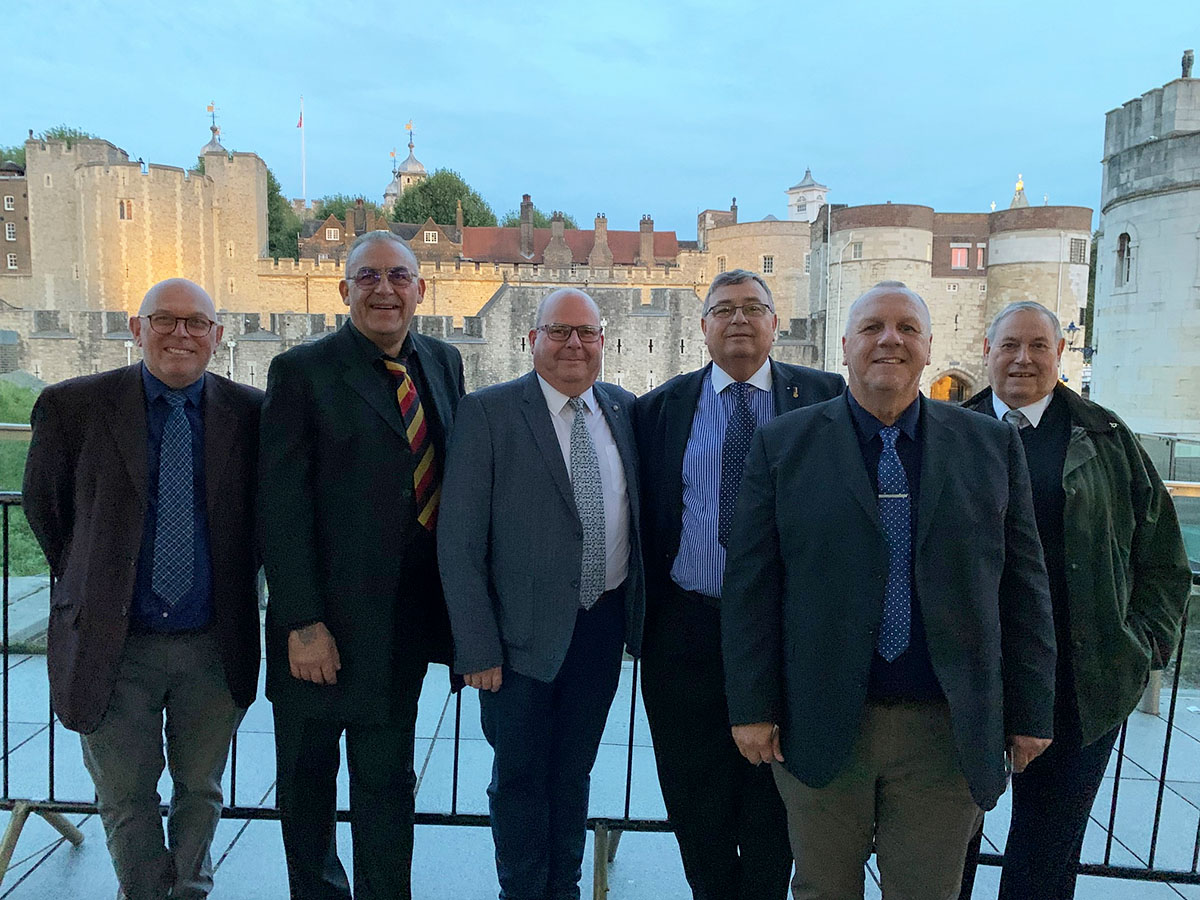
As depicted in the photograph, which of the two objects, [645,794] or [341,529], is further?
[645,794]

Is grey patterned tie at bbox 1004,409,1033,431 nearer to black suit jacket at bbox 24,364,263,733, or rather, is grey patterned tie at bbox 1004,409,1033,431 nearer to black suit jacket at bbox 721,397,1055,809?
black suit jacket at bbox 721,397,1055,809

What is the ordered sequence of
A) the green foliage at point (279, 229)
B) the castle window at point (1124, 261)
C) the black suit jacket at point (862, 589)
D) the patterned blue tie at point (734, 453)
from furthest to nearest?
the green foliage at point (279, 229) < the castle window at point (1124, 261) < the patterned blue tie at point (734, 453) < the black suit jacket at point (862, 589)

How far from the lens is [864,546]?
68.4 inches

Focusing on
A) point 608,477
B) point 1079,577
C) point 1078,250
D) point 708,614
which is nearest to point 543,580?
point 608,477

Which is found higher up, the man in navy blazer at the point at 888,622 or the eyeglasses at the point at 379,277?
the eyeglasses at the point at 379,277

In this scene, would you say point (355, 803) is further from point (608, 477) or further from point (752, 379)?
point (752, 379)

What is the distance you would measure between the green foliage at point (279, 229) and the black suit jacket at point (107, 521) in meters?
46.5

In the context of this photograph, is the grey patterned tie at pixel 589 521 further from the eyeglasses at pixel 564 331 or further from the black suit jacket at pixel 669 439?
the eyeglasses at pixel 564 331

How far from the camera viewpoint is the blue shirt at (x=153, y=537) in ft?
6.90

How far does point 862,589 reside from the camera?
1.73 metres

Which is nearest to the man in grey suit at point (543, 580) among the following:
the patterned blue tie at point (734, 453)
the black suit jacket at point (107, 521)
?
the patterned blue tie at point (734, 453)

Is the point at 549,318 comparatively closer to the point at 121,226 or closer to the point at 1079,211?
the point at 1079,211

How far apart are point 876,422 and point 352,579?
4.29 feet

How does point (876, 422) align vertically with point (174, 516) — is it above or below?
above
